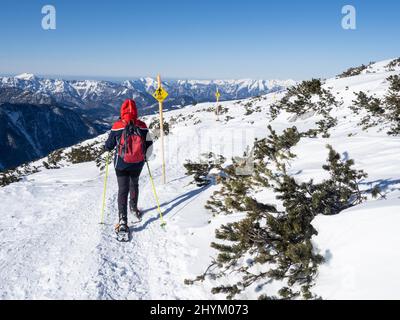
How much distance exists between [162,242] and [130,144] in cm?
211

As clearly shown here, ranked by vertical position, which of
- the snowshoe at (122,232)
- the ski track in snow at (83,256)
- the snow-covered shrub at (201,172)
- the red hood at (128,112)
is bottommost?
the ski track in snow at (83,256)

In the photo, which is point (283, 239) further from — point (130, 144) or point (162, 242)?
point (130, 144)

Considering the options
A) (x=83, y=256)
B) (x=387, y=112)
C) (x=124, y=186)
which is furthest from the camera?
(x=387, y=112)

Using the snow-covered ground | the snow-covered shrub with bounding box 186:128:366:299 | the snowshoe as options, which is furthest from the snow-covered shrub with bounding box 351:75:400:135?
the snowshoe

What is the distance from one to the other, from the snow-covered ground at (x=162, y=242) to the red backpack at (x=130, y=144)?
5.45ft

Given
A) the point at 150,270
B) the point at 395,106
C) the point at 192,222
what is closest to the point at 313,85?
the point at 395,106

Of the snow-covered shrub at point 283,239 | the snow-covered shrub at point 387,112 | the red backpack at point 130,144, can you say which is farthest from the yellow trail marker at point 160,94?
the snow-covered shrub at point 387,112

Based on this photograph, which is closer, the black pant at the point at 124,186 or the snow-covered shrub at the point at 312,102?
the black pant at the point at 124,186

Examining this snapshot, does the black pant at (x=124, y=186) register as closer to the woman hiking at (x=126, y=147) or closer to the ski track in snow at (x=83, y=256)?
the woman hiking at (x=126, y=147)

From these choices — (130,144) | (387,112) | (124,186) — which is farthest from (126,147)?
(387,112)

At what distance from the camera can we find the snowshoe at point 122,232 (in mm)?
6746

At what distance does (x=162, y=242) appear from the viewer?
22.1 ft
